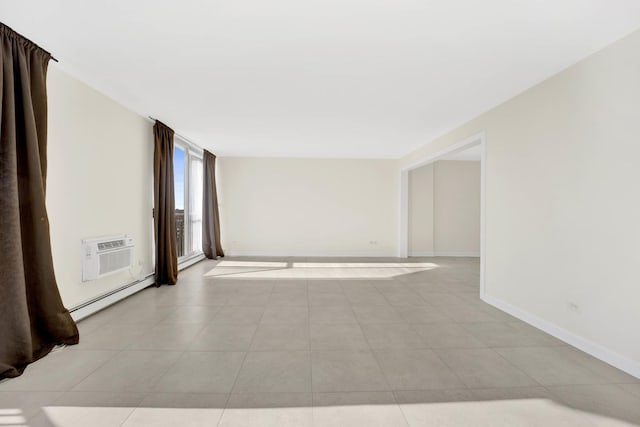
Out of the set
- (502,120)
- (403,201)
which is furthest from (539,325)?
(403,201)

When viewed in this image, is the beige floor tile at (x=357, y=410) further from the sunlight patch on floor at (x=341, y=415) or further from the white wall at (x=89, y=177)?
the white wall at (x=89, y=177)

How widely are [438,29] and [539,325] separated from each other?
10.1 feet

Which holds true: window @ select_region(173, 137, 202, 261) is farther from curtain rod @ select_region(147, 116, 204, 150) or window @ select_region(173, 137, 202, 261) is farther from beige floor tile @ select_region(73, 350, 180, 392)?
beige floor tile @ select_region(73, 350, 180, 392)

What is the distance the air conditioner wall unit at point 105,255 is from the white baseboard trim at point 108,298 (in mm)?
329

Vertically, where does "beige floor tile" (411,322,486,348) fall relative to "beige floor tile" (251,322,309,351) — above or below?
below

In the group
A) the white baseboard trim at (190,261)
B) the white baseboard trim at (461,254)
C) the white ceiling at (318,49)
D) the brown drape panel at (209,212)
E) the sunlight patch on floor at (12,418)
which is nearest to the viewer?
the sunlight patch on floor at (12,418)

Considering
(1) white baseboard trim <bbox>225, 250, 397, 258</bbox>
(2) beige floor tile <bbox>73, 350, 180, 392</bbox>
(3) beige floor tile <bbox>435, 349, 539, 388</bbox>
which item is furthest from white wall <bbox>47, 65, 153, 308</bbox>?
(3) beige floor tile <bbox>435, 349, 539, 388</bbox>

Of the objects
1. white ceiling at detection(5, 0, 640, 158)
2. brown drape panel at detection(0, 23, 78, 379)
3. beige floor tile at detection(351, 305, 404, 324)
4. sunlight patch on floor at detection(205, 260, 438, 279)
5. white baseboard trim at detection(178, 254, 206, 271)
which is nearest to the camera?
white ceiling at detection(5, 0, 640, 158)

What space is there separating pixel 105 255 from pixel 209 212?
3.79 metres

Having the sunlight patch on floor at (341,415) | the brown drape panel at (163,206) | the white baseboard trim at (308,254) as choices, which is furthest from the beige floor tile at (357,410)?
the white baseboard trim at (308,254)

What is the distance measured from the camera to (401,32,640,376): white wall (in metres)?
2.37

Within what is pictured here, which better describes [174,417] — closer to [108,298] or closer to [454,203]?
[108,298]

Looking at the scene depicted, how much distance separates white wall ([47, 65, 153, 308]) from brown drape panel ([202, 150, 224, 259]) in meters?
2.59

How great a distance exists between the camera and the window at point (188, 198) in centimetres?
634
